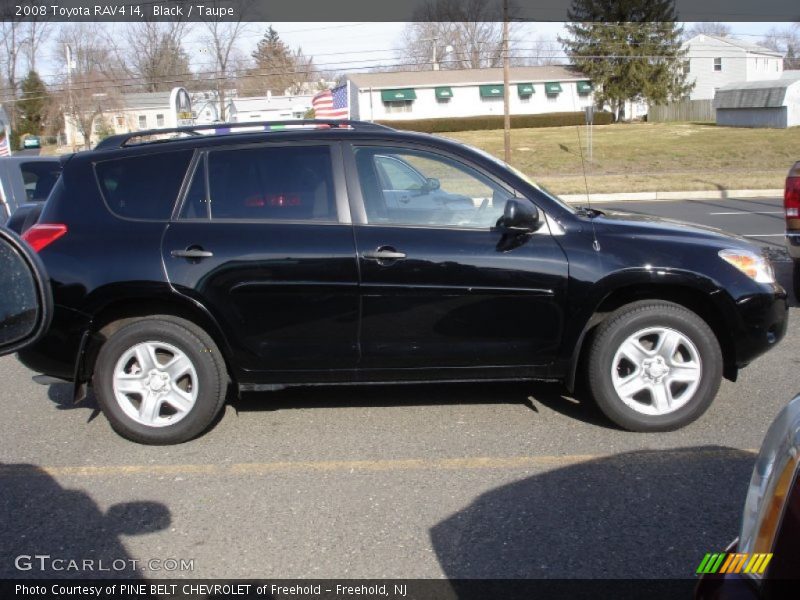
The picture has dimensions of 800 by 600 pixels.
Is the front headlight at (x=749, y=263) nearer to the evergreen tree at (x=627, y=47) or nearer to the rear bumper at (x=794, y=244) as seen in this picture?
the rear bumper at (x=794, y=244)

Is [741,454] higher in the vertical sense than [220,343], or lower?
lower

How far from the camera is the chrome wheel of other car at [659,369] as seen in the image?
486 cm

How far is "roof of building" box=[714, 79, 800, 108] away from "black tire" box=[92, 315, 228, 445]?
48.7 m

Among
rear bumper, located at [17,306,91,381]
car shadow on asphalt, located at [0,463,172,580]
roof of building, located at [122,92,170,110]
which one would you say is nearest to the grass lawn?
rear bumper, located at [17,306,91,381]

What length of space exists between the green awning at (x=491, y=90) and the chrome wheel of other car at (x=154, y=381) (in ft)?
184

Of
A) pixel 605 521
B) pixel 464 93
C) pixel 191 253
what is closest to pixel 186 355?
pixel 191 253

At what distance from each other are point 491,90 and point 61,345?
56.6 meters

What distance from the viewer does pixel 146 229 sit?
4930mm

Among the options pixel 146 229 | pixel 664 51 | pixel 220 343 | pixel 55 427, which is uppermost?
pixel 664 51

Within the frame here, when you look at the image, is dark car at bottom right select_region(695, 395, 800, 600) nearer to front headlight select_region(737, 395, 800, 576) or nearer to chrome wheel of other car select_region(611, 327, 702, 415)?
front headlight select_region(737, 395, 800, 576)

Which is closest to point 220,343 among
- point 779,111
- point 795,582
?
Answer: point 795,582

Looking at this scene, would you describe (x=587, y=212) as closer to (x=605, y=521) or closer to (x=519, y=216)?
(x=519, y=216)

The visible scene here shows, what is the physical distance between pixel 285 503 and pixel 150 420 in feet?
4.22

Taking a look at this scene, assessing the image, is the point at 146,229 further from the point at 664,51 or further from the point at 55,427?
the point at 664,51
